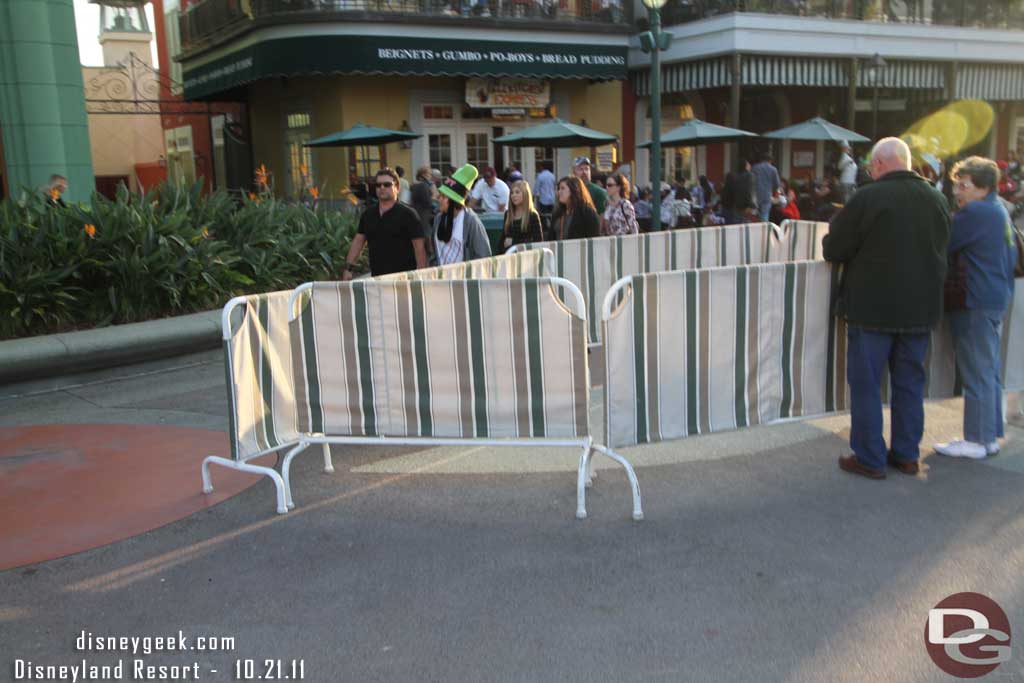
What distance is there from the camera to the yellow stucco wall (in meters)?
20.5

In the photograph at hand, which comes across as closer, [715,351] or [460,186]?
[715,351]

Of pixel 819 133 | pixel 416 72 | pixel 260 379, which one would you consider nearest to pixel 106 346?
pixel 260 379

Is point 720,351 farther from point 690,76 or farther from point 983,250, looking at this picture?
point 690,76

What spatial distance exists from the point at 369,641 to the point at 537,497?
176 cm

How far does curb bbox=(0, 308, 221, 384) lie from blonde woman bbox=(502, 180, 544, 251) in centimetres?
310

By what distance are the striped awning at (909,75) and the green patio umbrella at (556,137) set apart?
381 inches

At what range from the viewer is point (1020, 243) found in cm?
571

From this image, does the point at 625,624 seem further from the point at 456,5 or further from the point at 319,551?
the point at 456,5

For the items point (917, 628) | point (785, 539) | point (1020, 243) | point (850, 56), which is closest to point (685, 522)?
point (785, 539)

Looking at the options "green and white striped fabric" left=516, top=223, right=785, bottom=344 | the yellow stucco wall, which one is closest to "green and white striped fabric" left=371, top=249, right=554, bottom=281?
"green and white striped fabric" left=516, top=223, right=785, bottom=344

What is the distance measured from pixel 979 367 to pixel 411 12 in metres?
16.7

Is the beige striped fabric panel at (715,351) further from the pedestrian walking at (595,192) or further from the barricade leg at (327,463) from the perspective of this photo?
the pedestrian walking at (595,192)

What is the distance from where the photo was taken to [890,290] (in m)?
5.02

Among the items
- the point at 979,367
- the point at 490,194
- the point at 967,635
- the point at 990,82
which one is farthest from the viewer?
the point at 990,82
